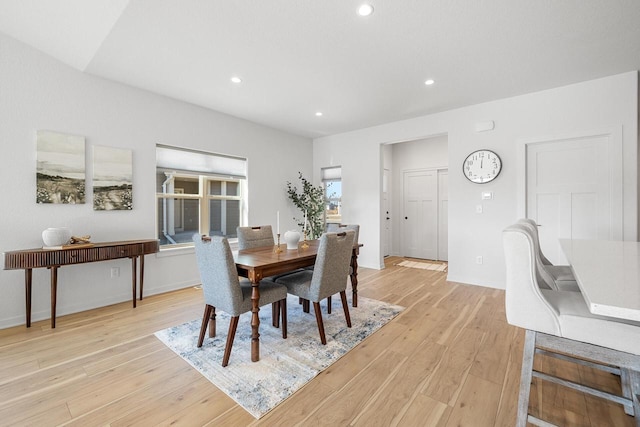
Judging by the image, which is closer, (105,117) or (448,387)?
(448,387)

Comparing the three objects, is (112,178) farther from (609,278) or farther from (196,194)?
(609,278)

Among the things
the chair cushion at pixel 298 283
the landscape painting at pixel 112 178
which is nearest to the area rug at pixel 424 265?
the chair cushion at pixel 298 283

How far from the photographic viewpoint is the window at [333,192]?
5.70 meters

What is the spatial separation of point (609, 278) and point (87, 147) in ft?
14.3

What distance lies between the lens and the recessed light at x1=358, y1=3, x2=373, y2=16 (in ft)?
6.57

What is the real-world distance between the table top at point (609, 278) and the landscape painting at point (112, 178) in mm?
4072

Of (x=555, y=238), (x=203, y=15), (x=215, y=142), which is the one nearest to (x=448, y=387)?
(x=555, y=238)

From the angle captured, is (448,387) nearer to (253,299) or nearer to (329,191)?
(253,299)

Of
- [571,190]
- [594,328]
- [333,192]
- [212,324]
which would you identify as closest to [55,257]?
[212,324]

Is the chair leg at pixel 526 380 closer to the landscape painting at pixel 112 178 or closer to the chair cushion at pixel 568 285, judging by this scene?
the chair cushion at pixel 568 285

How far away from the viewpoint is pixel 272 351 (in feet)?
7.18

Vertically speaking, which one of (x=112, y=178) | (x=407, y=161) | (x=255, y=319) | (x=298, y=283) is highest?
(x=407, y=161)

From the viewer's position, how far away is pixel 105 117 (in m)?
3.20

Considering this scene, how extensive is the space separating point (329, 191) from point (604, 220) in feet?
13.6
